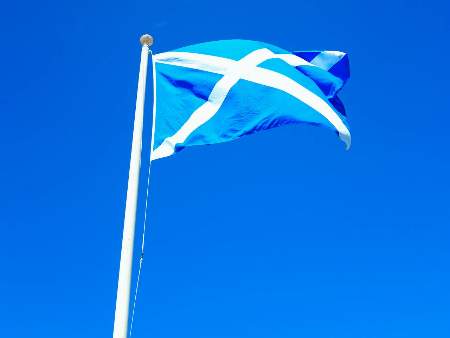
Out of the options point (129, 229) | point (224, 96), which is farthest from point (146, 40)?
point (129, 229)

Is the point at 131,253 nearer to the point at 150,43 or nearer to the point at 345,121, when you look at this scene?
the point at 150,43

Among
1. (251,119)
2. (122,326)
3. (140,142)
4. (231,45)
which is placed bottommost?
(122,326)

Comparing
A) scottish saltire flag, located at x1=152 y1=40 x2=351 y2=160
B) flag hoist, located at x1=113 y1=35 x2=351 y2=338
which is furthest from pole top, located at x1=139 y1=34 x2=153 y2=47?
scottish saltire flag, located at x1=152 y1=40 x2=351 y2=160

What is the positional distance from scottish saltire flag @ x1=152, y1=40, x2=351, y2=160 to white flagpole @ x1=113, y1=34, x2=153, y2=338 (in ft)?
1.32

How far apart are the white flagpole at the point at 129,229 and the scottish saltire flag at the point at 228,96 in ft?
1.32

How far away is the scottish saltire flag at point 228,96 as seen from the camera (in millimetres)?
9609

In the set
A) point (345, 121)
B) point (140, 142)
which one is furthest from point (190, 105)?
point (345, 121)

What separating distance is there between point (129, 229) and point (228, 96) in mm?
3245

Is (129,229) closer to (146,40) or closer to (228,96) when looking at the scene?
(228,96)

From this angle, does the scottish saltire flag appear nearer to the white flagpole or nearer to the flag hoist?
the flag hoist

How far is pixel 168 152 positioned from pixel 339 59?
15.2 ft

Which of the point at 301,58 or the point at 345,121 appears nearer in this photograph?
the point at 345,121

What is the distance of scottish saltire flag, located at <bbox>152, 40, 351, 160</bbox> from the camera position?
961 centimetres

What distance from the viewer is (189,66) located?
34.5 ft
